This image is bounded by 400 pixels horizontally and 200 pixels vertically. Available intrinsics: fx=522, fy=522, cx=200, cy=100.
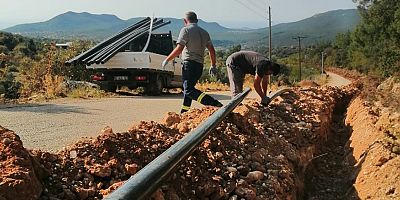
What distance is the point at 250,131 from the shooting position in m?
6.22

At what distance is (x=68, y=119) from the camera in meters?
9.08

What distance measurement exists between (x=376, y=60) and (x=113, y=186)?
54979 millimetres

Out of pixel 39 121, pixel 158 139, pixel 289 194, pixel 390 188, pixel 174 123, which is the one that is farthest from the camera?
pixel 39 121

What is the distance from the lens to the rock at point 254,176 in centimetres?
475

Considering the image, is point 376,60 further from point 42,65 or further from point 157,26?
point 42,65

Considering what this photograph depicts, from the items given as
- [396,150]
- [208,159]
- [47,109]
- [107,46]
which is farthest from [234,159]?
[107,46]

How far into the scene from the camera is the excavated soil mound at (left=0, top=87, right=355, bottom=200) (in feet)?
11.1

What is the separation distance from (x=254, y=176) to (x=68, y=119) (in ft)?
16.8

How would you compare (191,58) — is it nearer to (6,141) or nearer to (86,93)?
(6,141)

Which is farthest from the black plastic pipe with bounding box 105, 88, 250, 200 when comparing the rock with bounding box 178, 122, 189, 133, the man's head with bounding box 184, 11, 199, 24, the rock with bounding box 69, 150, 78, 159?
the man's head with bounding box 184, 11, 199, 24

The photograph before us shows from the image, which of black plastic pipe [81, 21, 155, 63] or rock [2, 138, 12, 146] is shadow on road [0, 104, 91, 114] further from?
rock [2, 138, 12, 146]

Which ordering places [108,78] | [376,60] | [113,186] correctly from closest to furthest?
[113,186]
[108,78]
[376,60]

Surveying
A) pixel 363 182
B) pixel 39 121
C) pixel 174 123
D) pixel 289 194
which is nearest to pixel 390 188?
pixel 363 182

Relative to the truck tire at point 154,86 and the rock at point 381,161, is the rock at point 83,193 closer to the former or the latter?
the rock at point 381,161
